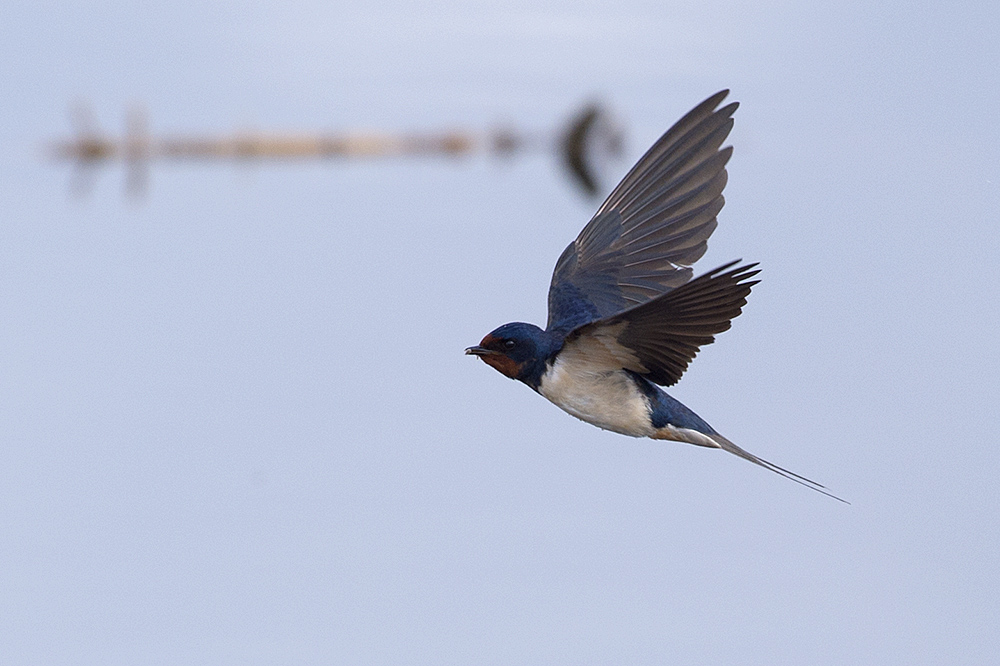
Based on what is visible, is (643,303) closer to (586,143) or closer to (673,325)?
(673,325)

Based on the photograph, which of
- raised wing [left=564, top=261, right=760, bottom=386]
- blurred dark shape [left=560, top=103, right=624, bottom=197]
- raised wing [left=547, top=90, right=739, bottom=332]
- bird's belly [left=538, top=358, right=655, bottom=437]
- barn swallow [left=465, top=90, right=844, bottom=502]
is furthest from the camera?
blurred dark shape [left=560, top=103, right=624, bottom=197]

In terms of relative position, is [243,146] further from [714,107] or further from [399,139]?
[714,107]

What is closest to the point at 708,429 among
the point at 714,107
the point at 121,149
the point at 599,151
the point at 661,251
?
the point at 661,251

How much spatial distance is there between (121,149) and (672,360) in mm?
16489

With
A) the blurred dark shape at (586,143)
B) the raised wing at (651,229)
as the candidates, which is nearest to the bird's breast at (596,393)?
the raised wing at (651,229)

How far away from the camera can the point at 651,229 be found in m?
8.95

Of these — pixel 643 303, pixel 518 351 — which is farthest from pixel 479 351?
pixel 643 303

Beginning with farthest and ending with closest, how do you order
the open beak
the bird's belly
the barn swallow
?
the open beak < the bird's belly < the barn swallow

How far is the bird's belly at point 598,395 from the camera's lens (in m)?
7.47

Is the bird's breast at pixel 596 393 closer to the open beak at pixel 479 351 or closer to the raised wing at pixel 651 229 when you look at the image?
the open beak at pixel 479 351

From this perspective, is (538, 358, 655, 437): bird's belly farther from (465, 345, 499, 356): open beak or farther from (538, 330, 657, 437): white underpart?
(465, 345, 499, 356): open beak

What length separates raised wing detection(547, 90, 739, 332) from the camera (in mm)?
8461

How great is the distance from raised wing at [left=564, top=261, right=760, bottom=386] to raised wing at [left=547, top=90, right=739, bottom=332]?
3.25ft

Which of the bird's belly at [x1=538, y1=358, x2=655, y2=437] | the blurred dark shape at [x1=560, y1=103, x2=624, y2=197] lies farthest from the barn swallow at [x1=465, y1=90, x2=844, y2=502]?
the blurred dark shape at [x1=560, y1=103, x2=624, y2=197]
